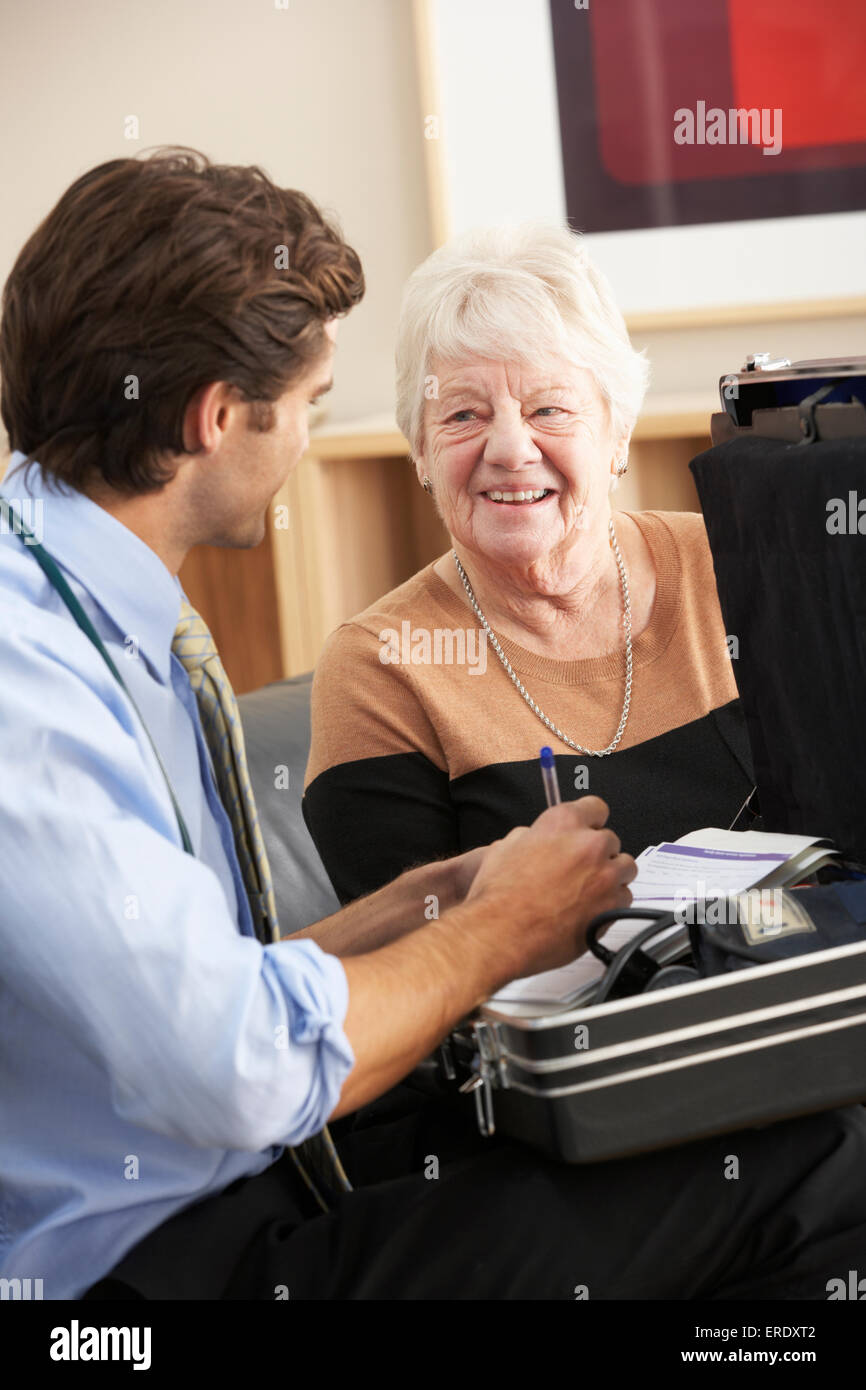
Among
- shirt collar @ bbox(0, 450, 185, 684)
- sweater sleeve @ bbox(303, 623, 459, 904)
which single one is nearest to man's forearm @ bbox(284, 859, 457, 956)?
sweater sleeve @ bbox(303, 623, 459, 904)

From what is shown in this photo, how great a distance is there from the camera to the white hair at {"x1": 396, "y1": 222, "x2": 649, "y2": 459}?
1.53 meters

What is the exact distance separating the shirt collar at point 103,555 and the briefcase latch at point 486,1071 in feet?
1.19

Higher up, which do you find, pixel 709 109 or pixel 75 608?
pixel 709 109

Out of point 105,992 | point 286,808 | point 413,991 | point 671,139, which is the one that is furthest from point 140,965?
point 671,139

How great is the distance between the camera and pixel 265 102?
292 cm

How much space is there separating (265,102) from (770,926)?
2.39 meters

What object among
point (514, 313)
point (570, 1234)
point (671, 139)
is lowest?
point (570, 1234)

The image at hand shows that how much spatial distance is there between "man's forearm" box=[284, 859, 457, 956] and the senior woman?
0.19m

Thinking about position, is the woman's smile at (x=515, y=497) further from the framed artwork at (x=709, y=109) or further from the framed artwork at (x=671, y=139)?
the framed artwork at (x=709, y=109)

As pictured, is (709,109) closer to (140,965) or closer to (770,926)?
(770,926)

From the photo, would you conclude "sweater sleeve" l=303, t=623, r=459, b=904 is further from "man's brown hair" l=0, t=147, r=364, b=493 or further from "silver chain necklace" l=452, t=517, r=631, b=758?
"man's brown hair" l=0, t=147, r=364, b=493
